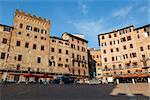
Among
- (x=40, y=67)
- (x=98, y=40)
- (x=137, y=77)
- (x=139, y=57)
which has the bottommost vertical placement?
(x=137, y=77)

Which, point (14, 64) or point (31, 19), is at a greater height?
point (31, 19)

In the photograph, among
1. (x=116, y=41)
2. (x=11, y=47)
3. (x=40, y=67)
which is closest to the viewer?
(x=11, y=47)

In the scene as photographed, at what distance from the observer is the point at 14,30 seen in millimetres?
42031

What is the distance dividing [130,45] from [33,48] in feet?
104

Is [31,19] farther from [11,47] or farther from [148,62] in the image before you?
[148,62]

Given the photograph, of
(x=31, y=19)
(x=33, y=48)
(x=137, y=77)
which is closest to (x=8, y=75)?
(x=33, y=48)

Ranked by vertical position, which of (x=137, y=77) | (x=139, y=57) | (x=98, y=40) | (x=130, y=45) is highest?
(x=98, y=40)

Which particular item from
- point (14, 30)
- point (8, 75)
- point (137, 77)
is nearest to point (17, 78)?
point (8, 75)

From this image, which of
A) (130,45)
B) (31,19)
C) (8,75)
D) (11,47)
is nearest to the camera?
(8,75)

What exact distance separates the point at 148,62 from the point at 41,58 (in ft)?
106

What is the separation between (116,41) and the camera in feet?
180

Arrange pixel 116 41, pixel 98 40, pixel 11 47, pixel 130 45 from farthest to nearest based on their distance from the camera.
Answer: pixel 98 40 < pixel 116 41 < pixel 130 45 < pixel 11 47

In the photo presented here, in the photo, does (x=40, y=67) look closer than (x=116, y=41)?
Yes

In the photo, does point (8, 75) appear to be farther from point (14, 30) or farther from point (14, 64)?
point (14, 30)
